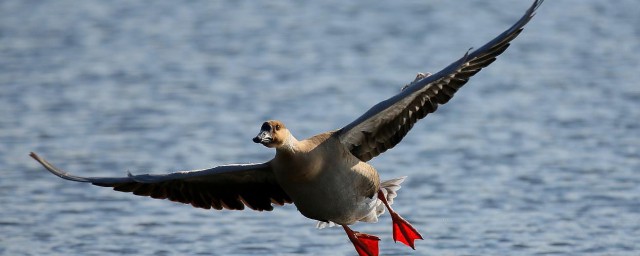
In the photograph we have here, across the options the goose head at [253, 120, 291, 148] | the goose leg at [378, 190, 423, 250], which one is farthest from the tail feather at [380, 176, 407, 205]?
the goose head at [253, 120, 291, 148]

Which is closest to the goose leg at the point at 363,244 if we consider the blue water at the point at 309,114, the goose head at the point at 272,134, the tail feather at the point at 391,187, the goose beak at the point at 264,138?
the tail feather at the point at 391,187

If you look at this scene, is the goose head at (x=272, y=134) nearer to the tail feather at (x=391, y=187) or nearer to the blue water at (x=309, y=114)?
the tail feather at (x=391, y=187)

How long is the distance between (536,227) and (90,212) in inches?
167

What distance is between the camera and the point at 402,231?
10414mm

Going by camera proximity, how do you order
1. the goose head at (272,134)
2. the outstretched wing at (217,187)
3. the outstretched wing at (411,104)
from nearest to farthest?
the goose head at (272,134), the outstretched wing at (411,104), the outstretched wing at (217,187)

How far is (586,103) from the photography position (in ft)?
54.5

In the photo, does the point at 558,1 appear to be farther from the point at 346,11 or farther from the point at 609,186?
the point at 609,186

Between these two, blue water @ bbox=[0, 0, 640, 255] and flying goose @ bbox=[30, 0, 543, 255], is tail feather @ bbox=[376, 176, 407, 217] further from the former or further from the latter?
blue water @ bbox=[0, 0, 640, 255]

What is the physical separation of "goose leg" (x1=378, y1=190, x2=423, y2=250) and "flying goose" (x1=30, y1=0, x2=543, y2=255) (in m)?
0.01

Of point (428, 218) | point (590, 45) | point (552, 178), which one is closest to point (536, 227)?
point (428, 218)

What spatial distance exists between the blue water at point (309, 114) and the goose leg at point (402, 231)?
536 mm

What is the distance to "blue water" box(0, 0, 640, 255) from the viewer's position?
38.3 ft

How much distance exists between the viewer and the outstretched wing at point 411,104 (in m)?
9.16

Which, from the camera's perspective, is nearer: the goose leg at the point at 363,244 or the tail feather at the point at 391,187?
the goose leg at the point at 363,244
